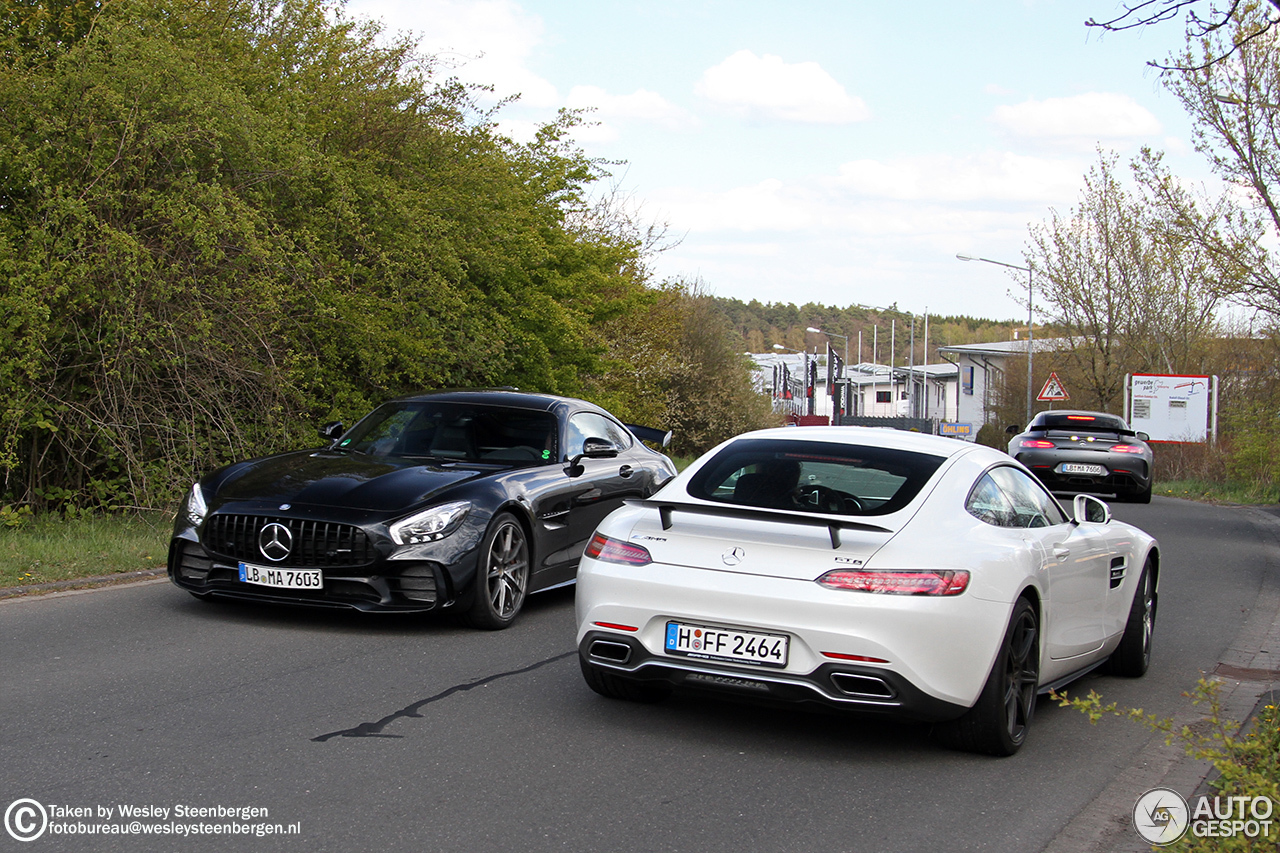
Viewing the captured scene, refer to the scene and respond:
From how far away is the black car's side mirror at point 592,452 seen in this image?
350 inches

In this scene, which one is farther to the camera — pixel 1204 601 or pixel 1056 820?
pixel 1204 601

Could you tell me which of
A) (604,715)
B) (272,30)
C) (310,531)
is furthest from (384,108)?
(604,715)

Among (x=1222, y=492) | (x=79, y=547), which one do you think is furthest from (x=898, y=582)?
(x=1222, y=492)

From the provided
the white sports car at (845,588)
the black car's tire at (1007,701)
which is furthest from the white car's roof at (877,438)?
the black car's tire at (1007,701)

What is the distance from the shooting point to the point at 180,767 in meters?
4.62

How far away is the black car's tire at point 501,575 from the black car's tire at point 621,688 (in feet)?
5.86

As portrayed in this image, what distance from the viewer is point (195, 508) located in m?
7.82

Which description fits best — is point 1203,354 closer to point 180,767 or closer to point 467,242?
point 467,242

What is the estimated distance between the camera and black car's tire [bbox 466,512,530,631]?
299 inches

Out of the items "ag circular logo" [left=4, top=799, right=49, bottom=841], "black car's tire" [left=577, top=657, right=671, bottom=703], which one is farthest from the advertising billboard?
"ag circular logo" [left=4, top=799, right=49, bottom=841]

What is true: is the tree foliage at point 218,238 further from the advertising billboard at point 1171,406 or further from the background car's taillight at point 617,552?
the advertising billboard at point 1171,406

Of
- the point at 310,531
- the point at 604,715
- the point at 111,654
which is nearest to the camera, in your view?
the point at 604,715

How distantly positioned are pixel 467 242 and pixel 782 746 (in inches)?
546

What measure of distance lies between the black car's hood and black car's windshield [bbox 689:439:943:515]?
2321 mm
